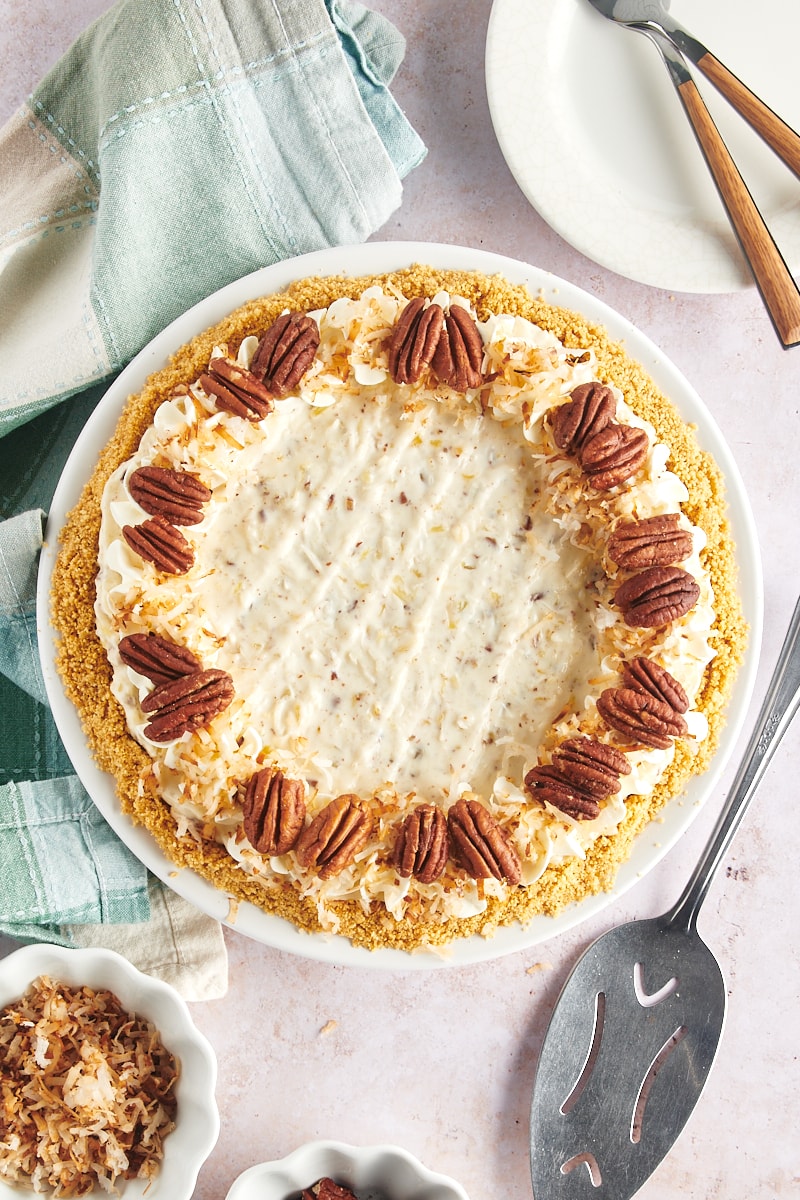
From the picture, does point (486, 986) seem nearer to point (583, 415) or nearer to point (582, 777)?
point (582, 777)

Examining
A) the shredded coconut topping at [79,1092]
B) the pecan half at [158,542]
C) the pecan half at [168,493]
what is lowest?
the shredded coconut topping at [79,1092]

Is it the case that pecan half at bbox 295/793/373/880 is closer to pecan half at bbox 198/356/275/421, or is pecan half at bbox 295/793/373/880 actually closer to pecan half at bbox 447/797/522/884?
pecan half at bbox 447/797/522/884

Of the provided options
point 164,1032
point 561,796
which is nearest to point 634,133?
point 561,796

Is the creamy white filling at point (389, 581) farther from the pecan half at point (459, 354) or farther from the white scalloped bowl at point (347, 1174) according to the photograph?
the white scalloped bowl at point (347, 1174)

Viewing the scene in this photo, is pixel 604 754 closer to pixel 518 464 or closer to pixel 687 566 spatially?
pixel 687 566

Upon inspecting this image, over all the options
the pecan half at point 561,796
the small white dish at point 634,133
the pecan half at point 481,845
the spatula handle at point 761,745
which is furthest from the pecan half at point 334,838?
the small white dish at point 634,133

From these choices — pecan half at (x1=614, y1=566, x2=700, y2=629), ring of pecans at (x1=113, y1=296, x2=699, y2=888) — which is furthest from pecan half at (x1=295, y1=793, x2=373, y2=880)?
pecan half at (x1=614, y1=566, x2=700, y2=629)

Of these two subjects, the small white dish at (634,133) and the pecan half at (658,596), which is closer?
the pecan half at (658,596)
